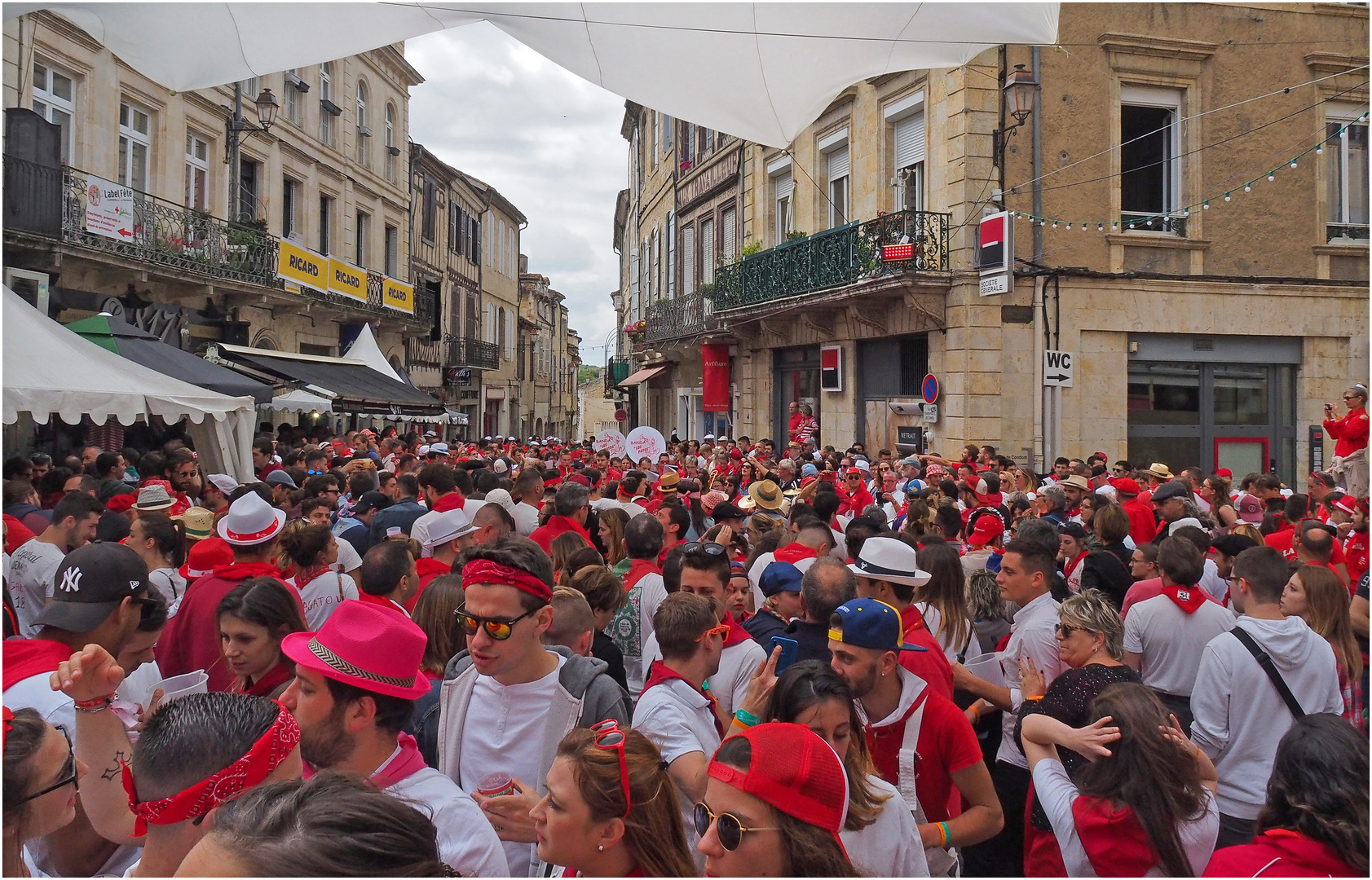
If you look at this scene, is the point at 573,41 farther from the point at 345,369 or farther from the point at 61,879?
the point at 345,369

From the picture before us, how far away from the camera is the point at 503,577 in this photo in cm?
309

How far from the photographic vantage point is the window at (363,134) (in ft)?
93.5

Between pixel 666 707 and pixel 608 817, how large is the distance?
897 mm

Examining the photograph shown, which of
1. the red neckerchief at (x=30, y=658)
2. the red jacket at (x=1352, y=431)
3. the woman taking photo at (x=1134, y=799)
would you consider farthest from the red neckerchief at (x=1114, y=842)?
the red jacket at (x=1352, y=431)

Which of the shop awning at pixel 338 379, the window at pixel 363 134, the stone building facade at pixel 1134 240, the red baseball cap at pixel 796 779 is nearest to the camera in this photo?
the red baseball cap at pixel 796 779

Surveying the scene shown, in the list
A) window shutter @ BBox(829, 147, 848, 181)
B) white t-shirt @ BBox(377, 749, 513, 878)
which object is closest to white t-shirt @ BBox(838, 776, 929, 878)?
white t-shirt @ BBox(377, 749, 513, 878)

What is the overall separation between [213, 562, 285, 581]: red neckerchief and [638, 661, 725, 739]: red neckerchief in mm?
1946

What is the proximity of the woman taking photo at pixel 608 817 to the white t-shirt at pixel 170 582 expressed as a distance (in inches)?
145

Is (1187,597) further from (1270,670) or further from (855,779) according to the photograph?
(855,779)

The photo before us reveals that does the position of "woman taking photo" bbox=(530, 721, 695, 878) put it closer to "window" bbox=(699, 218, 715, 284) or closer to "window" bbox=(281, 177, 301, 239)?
"window" bbox=(699, 218, 715, 284)

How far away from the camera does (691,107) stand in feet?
18.1

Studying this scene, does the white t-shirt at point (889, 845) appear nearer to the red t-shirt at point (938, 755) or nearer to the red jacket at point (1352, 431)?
the red t-shirt at point (938, 755)

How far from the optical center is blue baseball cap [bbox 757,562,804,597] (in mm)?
4504

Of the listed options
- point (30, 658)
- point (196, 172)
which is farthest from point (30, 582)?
point (196, 172)
